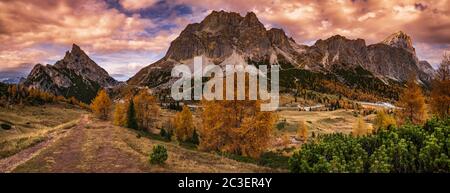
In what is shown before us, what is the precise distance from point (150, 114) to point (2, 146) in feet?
133

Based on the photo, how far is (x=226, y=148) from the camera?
40.9m

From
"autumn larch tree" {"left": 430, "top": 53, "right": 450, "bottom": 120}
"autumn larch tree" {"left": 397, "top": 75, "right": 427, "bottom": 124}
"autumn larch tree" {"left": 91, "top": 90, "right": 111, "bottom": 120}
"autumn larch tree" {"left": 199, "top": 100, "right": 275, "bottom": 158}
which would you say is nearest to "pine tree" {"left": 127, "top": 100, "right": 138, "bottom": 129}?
"autumn larch tree" {"left": 199, "top": 100, "right": 275, "bottom": 158}

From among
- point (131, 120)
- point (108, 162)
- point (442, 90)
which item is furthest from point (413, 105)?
point (131, 120)

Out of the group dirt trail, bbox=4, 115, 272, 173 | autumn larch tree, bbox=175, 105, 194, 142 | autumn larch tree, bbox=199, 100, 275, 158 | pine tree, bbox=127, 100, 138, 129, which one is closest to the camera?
dirt trail, bbox=4, 115, 272, 173

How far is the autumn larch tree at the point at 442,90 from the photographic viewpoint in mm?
41406

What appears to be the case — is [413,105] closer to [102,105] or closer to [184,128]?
[184,128]

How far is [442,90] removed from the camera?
4238cm

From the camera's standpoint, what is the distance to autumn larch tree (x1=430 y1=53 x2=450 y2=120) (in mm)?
41406

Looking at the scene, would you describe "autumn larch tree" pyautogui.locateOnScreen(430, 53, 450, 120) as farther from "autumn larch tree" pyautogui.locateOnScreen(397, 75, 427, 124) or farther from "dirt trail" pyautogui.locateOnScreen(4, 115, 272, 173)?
"dirt trail" pyautogui.locateOnScreen(4, 115, 272, 173)

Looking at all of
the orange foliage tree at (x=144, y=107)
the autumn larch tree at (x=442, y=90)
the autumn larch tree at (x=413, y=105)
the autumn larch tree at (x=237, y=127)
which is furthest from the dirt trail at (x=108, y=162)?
the orange foliage tree at (x=144, y=107)

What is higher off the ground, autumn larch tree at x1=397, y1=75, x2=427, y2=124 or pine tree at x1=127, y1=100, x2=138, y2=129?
autumn larch tree at x1=397, y1=75, x2=427, y2=124
